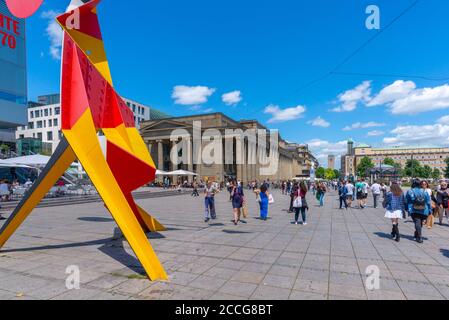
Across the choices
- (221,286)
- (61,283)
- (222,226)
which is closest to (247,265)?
(221,286)

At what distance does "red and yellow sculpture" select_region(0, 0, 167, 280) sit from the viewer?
5.81 meters

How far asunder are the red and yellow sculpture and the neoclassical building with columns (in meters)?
47.2

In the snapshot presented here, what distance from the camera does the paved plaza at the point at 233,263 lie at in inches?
191

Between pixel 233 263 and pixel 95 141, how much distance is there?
4.33m

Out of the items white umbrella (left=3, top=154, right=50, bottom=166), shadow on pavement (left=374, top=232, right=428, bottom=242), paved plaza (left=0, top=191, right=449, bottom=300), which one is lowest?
shadow on pavement (left=374, top=232, right=428, bottom=242)

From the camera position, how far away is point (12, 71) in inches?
1473

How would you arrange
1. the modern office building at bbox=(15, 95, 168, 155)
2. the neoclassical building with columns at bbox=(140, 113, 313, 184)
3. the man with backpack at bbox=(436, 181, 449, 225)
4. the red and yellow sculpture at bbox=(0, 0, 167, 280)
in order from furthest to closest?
1. the modern office building at bbox=(15, 95, 168, 155)
2. the neoclassical building with columns at bbox=(140, 113, 313, 184)
3. the man with backpack at bbox=(436, 181, 449, 225)
4. the red and yellow sculpture at bbox=(0, 0, 167, 280)

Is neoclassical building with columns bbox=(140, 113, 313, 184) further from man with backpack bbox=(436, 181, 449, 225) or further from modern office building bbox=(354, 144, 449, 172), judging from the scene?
modern office building bbox=(354, 144, 449, 172)

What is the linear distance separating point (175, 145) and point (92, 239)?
58.3 meters

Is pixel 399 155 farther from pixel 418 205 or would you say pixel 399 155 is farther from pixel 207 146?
pixel 418 205

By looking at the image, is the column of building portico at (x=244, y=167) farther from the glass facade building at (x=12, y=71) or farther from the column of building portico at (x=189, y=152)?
the glass facade building at (x=12, y=71)

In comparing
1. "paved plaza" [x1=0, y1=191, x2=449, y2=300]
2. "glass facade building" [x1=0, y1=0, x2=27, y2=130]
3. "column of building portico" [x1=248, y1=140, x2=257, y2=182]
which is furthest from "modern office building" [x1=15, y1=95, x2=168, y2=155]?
"paved plaza" [x1=0, y1=191, x2=449, y2=300]

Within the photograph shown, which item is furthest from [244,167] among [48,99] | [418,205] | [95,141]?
[48,99]
